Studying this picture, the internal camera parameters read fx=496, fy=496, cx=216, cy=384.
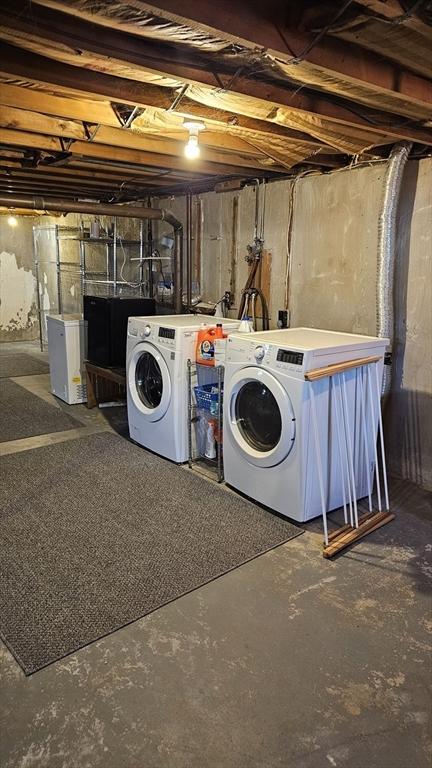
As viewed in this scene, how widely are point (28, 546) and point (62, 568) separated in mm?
306

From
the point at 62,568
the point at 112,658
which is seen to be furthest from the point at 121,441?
the point at 112,658

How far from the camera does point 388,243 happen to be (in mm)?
3143

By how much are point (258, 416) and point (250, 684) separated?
5.00ft

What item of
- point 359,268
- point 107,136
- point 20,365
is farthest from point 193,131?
point 20,365

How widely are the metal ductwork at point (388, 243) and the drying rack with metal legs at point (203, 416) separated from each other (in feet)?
3.58

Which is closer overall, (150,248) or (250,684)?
(250,684)

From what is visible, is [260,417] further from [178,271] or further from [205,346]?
[178,271]

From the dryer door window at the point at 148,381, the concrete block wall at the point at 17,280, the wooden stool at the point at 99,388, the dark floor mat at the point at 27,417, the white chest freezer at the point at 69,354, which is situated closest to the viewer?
the dryer door window at the point at 148,381

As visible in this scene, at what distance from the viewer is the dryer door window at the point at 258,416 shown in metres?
2.88

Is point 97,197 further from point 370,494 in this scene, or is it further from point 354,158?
point 370,494

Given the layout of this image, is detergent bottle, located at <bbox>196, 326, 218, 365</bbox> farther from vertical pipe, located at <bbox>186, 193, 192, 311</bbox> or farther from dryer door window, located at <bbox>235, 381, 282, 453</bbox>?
vertical pipe, located at <bbox>186, 193, 192, 311</bbox>

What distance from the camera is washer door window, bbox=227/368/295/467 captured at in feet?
8.80

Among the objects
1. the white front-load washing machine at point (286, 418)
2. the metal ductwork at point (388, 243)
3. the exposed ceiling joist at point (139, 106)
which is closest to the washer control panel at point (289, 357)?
the white front-load washing machine at point (286, 418)

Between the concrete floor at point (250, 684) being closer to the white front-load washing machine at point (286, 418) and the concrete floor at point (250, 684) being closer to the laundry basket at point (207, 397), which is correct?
the white front-load washing machine at point (286, 418)
